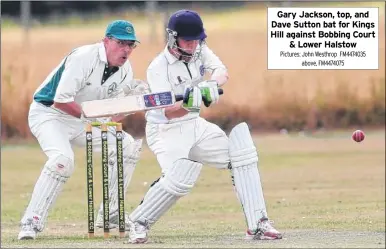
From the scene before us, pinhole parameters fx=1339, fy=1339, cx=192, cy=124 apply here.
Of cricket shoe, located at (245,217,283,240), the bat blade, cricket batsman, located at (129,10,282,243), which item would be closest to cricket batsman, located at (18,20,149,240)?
cricket batsman, located at (129,10,282,243)

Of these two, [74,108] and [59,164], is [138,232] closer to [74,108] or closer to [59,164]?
[59,164]

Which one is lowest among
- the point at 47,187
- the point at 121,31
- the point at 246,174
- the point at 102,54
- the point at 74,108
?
the point at 47,187

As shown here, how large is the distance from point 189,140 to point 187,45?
61 cm

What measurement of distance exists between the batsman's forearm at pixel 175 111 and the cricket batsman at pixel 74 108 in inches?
30.4

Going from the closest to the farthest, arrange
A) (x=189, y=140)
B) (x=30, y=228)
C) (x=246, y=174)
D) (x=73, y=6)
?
1. (x=246, y=174)
2. (x=189, y=140)
3. (x=30, y=228)
4. (x=73, y=6)

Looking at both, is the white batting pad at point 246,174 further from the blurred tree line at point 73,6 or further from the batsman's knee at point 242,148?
the blurred tree line at point 73,6

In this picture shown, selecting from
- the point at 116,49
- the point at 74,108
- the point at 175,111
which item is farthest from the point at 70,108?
the point at 175,111

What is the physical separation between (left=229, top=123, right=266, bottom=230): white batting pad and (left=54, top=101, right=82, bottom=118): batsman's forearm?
115 centimetres

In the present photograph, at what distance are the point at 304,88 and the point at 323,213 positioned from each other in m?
8.12

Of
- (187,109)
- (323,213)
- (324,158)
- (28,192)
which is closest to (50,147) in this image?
(187,109)

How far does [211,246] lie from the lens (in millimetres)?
7844

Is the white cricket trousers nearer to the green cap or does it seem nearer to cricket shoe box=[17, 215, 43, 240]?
the green cap

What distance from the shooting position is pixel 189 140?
856 centimetres

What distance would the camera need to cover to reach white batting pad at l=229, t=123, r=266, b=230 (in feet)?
27.6
